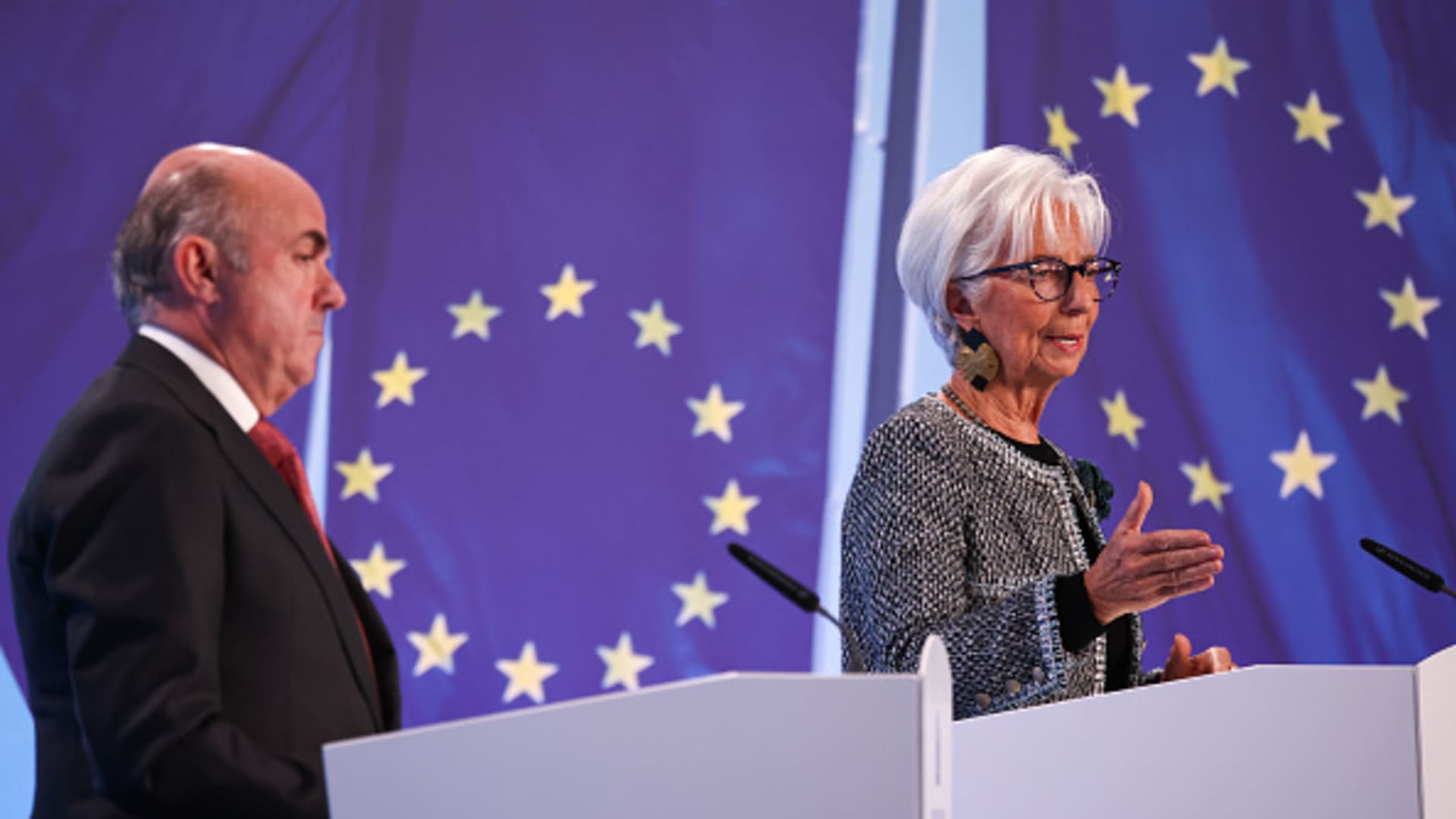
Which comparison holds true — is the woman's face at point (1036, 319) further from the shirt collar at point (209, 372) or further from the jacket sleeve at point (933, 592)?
the shirt collar at point (209, 372)

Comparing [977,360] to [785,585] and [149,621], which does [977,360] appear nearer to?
[785,585]

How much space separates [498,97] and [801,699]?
2.38 m

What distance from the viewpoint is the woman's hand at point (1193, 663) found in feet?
6.86

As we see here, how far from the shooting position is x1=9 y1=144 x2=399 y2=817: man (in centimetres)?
118

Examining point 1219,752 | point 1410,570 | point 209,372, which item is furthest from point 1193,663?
point 209,372

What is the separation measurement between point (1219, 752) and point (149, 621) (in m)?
1.08

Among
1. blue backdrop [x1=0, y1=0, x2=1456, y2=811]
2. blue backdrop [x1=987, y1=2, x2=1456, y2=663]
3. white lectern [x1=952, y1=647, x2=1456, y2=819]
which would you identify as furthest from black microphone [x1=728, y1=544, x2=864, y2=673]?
blue backdrop [x1=987, y1=2, x2=1456, y2=663]

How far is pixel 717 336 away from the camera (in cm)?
343

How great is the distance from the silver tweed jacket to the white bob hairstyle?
168 mm

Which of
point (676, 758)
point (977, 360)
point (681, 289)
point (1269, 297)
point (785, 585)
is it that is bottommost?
point (676, 758)

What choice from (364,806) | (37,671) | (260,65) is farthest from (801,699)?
(260,65)

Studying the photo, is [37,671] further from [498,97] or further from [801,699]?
[498,97]

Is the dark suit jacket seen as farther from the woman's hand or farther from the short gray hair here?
the woman's hand

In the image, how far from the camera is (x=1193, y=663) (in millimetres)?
2125
